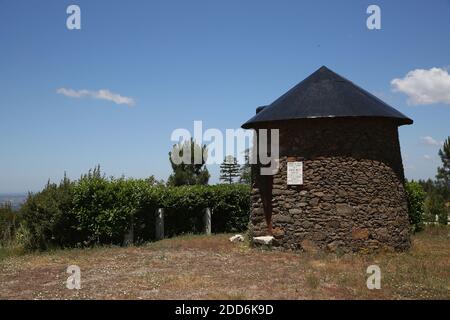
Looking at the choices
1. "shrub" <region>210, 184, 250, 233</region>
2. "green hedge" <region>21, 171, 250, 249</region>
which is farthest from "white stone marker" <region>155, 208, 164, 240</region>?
"shrub" <region>210, 184, 250, 233</region>

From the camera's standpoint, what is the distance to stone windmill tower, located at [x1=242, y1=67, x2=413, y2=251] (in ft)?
38.6

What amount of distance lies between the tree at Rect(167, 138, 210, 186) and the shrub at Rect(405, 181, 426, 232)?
18.5m

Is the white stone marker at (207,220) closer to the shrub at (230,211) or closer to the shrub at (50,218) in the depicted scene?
the shrub at (230,211)

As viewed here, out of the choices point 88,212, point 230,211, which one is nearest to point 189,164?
point 230,211

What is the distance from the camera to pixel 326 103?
12.2m

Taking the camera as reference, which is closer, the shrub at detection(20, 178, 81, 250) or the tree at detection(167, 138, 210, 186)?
the shrub at detection(20, 178, 81, 250)

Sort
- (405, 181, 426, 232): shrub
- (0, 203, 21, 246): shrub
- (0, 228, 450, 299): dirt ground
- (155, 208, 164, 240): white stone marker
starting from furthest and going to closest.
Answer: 1. (405, 181, 426, 232): shrub
2. (155, 208, 164, 240): white stone marker
3. (0, 203, 21, 246): shrub
4. (0, 228, 450, 299): dirt ground

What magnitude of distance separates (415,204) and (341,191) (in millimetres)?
7862

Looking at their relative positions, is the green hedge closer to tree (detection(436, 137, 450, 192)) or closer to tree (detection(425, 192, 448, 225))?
tree (detection(425, 192, 448, 225))

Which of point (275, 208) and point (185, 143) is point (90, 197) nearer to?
point (275, 208)

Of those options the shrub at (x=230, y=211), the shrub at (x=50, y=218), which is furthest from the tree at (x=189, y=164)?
the shrub at (x=50, y=218)

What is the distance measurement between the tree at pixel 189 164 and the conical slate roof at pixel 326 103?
20278 mm

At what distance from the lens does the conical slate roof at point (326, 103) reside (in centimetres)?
A: 1187
